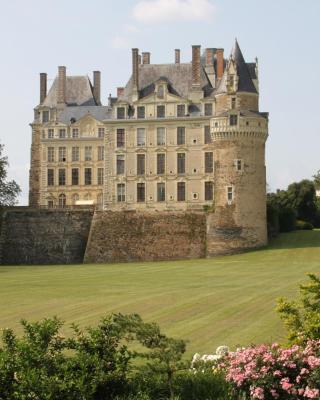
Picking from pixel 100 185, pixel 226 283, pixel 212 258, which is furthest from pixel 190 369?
pixel 100 185

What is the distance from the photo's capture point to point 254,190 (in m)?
58.0

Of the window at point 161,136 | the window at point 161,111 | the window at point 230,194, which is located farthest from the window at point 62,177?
the window at point 230,194

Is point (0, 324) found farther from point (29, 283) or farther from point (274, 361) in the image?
point (29, 283)

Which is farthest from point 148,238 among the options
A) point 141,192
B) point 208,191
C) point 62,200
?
point 62,200

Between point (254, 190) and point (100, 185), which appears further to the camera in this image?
point (100, 185)

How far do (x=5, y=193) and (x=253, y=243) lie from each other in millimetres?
20782

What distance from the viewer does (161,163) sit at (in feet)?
215

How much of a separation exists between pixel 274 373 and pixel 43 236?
49.8 meters

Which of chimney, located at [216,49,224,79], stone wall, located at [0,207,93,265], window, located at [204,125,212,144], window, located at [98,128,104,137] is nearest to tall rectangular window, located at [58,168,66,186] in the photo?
window, located at [98,128,104,137]

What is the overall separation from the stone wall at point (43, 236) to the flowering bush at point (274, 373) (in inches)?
1902

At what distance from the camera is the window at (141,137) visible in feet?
216

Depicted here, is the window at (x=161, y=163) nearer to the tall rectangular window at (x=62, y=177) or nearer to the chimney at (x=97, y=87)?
the tall rectangular window at (x=62, y=177)

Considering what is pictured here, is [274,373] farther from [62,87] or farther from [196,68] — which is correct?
[62,87]

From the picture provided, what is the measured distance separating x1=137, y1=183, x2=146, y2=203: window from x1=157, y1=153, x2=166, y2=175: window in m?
1.61
